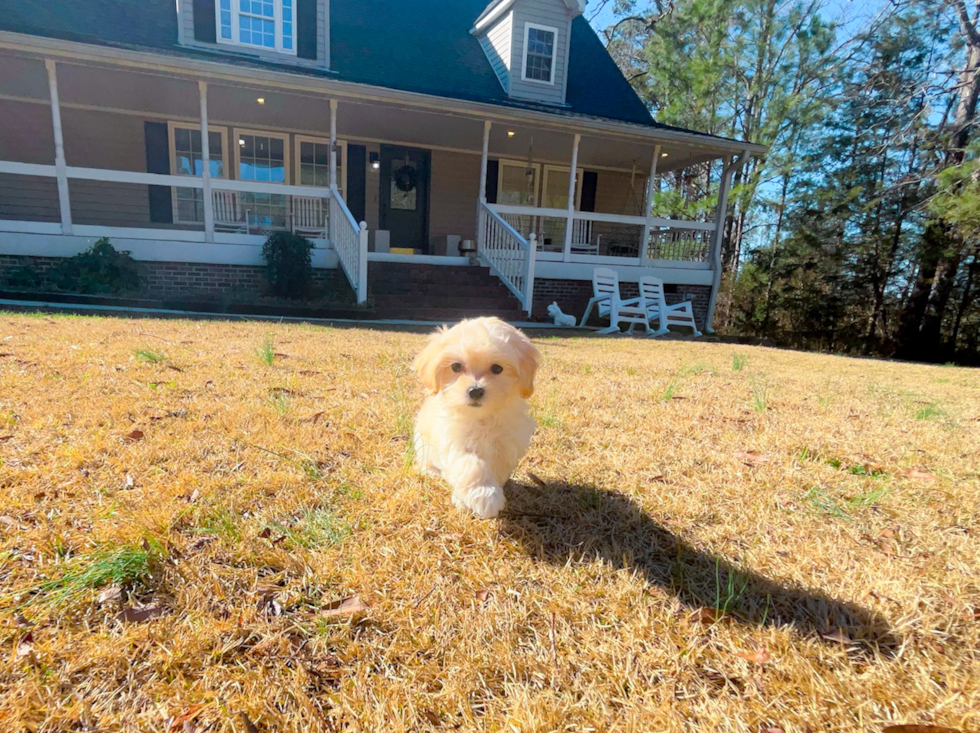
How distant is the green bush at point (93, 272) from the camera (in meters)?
9.27

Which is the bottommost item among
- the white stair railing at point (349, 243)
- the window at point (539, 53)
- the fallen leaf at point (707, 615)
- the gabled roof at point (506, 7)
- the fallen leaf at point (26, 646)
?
the fallen leaf at point (26, 646)

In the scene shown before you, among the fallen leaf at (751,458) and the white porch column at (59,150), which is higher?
the white porch column at (59,150)

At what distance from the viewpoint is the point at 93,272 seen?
9367 millimetres

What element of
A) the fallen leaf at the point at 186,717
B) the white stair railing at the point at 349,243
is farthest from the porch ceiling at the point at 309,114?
the fallen leaf at the point at 186,717

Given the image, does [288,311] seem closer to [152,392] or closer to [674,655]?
[152,392]

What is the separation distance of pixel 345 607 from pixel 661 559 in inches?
46.3

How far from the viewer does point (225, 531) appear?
194cm

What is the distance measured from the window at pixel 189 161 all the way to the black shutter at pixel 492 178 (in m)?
7.02

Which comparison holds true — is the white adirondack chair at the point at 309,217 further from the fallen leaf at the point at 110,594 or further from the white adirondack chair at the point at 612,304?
the fallen leaf at the point at 110,594

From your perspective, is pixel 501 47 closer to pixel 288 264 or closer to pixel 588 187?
pixel 588 187

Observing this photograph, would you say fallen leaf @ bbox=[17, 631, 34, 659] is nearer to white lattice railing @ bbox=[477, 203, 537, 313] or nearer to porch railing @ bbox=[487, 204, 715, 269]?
white lattice railing @ bbox=[477, 203, 537, 313]

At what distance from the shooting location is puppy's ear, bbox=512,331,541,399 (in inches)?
89.6

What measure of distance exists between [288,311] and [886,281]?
1785cm

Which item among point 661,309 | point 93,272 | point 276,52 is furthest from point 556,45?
point 93,272
